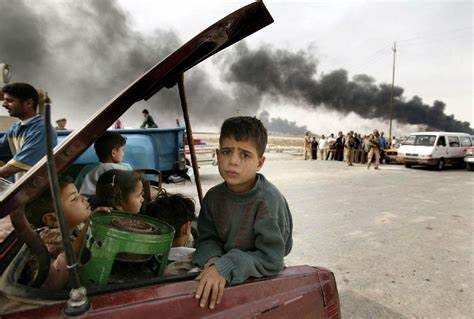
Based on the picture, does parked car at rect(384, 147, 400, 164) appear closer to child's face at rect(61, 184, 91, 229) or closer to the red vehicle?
the red vehicle

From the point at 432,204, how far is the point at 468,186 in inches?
167

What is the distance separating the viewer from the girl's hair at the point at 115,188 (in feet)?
7.39

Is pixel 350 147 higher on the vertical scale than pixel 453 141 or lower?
lower

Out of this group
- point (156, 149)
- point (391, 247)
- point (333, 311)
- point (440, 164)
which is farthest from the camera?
point (440, 164)

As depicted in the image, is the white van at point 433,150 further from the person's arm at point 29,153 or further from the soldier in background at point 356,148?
the person's arm at point 29,153

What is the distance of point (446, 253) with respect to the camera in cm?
464

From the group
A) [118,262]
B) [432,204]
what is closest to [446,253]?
[432,204]

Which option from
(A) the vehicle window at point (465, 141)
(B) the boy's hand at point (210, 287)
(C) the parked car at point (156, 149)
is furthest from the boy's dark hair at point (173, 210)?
(A) the vehicle window at point (465, 141)

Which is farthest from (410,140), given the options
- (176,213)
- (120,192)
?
(120,192)

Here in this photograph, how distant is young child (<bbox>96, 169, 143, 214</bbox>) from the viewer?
225cm

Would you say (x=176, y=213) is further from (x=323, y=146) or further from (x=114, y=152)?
(x=323, y=146)

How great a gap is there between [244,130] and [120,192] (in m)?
1.06

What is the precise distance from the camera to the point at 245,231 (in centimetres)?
157

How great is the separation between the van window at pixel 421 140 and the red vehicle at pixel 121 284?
18087 mm
